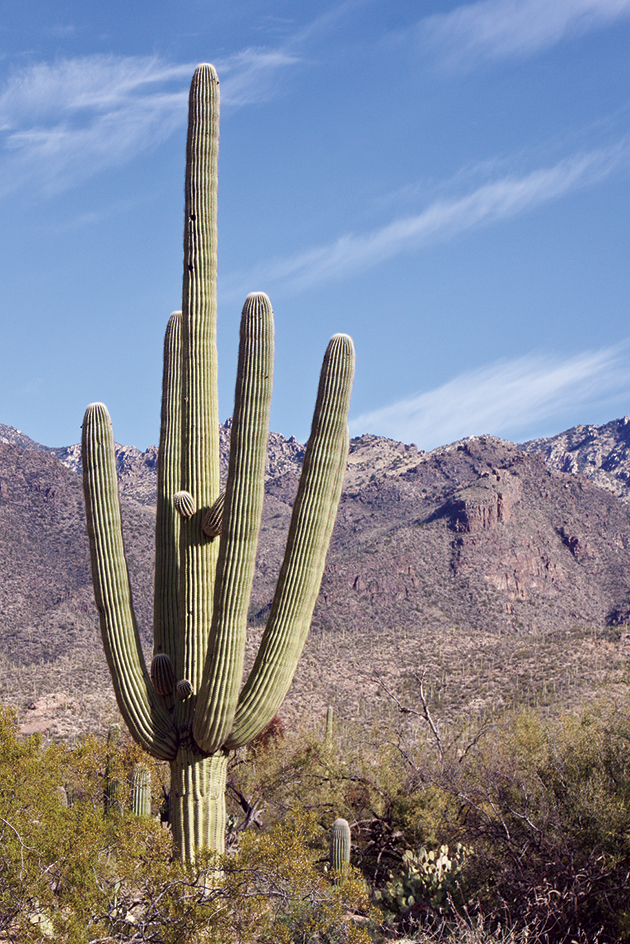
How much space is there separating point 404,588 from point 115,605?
165 ft

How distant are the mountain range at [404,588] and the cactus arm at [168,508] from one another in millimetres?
6996

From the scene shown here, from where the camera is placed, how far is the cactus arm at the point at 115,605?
7.69 metres

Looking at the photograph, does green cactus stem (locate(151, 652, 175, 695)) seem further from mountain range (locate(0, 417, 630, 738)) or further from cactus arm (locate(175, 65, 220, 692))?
mountain range (locate(0, 417, 630, 738))

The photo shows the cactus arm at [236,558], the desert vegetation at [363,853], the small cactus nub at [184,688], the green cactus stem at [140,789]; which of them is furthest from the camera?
the green cactus stem at [140,789]

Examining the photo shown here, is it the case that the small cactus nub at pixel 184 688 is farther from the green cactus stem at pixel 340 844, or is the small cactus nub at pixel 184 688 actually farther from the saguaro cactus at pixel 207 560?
the green cactus stem at pixel 340 844

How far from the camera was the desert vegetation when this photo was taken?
633 centimetres

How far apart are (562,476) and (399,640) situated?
1747 inches

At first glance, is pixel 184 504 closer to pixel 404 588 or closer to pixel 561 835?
pixel 561 835

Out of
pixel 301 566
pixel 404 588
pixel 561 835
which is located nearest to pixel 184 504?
pixel 301 566

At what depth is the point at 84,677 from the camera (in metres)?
32.2

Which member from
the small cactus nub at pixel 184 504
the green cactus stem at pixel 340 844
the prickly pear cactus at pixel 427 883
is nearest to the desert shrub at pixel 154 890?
the prickly pear cactus at pixel 427 883

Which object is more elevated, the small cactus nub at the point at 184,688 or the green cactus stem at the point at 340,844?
the small cactus nub at the point at 184,688

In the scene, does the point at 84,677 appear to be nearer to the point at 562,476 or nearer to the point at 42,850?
the point at 42,850

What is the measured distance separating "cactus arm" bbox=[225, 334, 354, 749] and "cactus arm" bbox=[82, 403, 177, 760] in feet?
2.27
